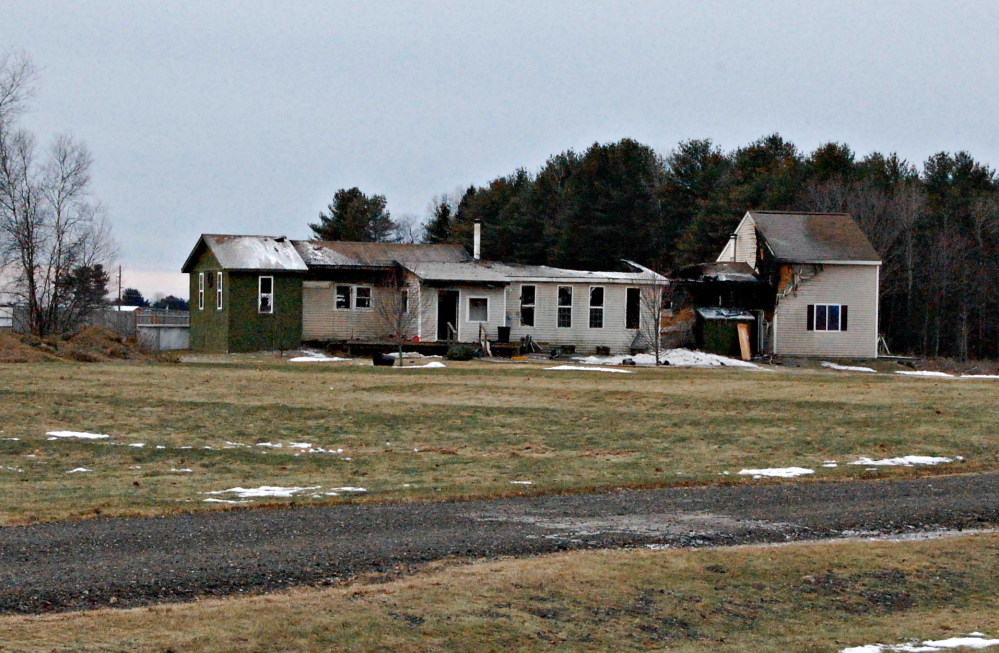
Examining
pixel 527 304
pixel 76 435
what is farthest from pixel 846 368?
pixel 76 435

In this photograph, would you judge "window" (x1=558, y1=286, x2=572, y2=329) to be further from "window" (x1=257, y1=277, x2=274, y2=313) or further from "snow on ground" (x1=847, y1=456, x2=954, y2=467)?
"snow on ground" (x1=847, y1=456, x2=954, y2=467)

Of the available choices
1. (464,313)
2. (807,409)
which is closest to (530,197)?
(464,313)

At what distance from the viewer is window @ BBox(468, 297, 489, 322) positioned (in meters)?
43.7

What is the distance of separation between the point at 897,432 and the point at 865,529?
30.0 feet

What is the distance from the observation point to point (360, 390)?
25328mm

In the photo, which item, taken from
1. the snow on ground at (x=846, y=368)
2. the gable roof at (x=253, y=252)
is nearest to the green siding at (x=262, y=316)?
the gable roof at (x=253, y=252)

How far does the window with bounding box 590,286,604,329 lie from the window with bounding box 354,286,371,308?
921 cm

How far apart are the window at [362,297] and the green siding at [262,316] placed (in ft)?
8.71

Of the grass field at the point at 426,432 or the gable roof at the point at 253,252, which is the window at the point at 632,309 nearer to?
the gable roof at the point at 253,252

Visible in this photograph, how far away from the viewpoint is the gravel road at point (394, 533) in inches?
340

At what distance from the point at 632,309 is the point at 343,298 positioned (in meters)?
11.9

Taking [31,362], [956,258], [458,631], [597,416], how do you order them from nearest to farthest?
[458,631] < [597,416] < [31,362] < [956,258]

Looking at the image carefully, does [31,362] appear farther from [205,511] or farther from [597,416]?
[205,511]

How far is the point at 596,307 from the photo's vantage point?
147 feet
